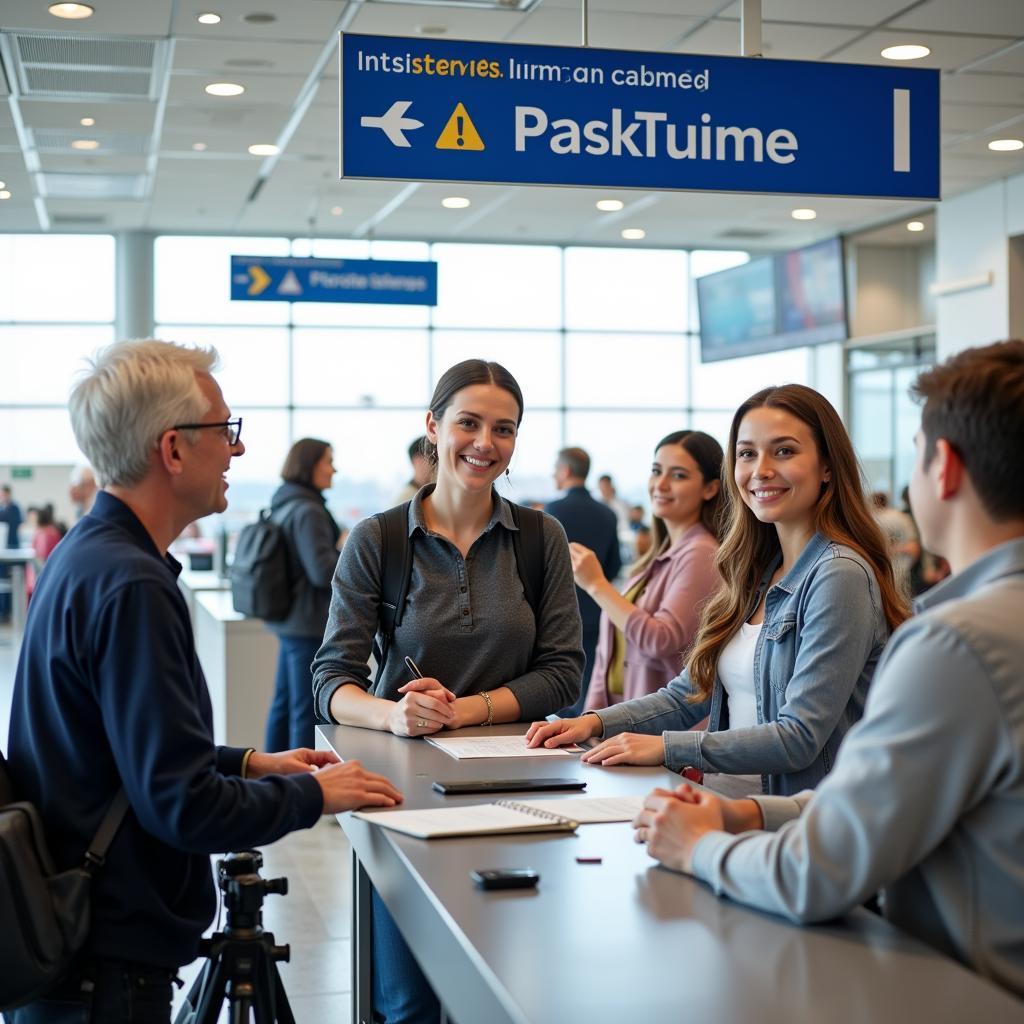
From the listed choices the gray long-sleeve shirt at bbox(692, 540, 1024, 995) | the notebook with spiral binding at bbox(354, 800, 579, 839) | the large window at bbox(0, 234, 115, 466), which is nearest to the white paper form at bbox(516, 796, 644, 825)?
the notebook with spiral binding at bbox(354, 800, 579, 839)

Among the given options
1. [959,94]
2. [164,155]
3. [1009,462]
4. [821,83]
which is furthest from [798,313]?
[1009,462]

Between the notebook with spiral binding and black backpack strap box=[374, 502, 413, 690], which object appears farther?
black backpack strap box=[374, 502, 413, 690]

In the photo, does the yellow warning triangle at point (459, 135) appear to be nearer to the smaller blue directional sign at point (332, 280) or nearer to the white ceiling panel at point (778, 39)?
the white ceiling panel at point (778, 39)

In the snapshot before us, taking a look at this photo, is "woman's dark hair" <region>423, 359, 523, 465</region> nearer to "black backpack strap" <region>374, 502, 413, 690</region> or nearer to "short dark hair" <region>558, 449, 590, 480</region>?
"black backpack strap" <region>374, 502, 413, 690</region>

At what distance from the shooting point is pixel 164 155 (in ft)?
32.0

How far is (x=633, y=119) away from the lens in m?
3.89

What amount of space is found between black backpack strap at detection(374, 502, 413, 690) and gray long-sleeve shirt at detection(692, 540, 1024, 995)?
127cm

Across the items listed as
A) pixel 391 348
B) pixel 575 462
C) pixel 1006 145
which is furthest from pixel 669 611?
pixel 391 348

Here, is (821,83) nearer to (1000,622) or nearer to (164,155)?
(1000,622)

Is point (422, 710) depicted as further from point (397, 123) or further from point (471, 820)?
point (397, 123)

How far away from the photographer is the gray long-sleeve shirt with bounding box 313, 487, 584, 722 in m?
2.57

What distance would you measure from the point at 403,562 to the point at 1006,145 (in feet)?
26.6

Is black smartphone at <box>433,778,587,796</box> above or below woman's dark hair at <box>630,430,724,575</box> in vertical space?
below

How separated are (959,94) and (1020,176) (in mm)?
2345
